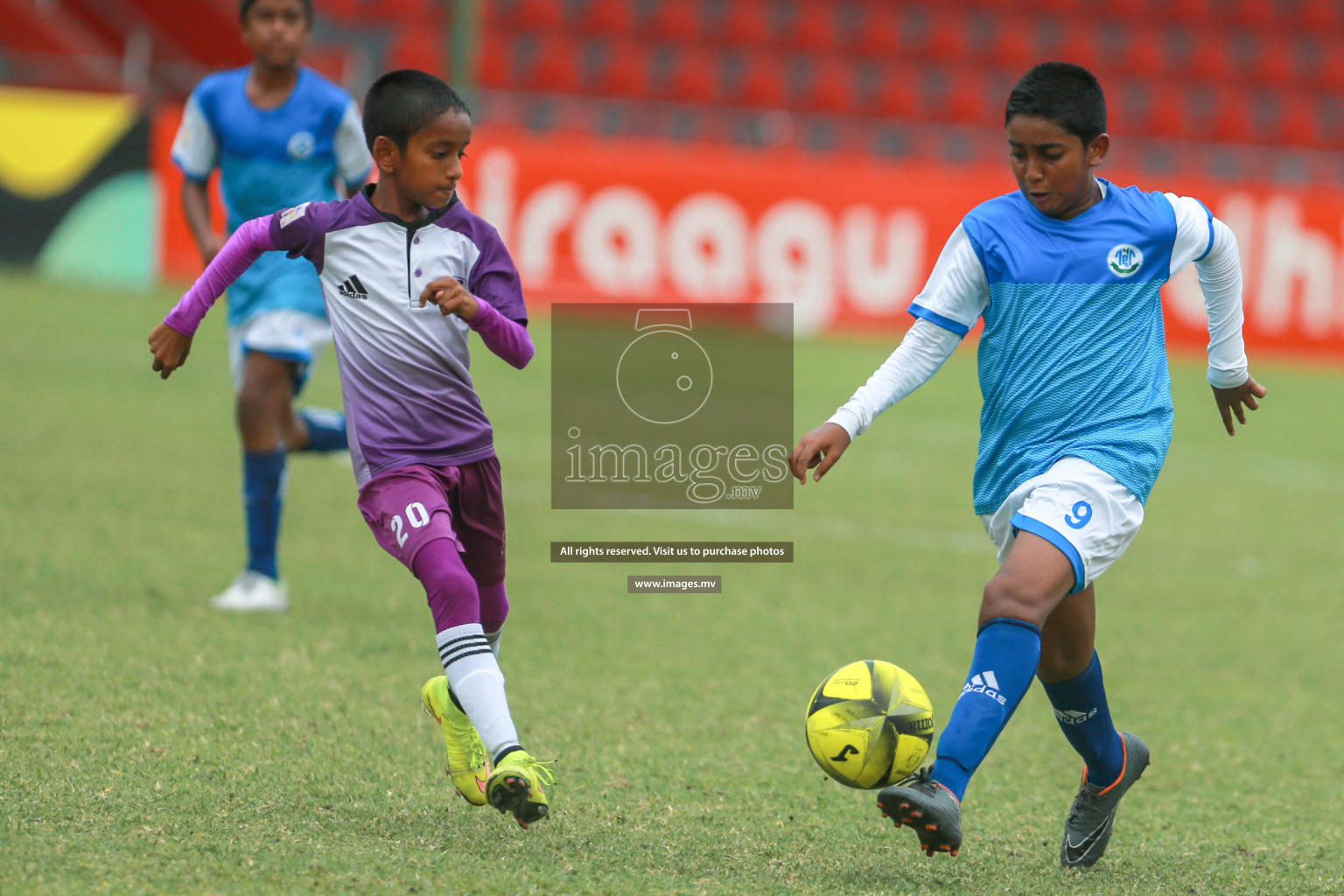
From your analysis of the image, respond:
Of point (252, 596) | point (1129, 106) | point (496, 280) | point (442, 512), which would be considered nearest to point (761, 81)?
point (1129, 106)

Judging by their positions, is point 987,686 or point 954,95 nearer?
point 987,686

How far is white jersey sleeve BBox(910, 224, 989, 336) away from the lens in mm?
3695

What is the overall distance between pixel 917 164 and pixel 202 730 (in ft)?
50.7

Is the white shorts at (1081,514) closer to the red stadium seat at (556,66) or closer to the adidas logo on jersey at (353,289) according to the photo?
the adidas logo on jersey at (353,289)

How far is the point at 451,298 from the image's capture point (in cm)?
347

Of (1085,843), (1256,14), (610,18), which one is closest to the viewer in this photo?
(1085,843)

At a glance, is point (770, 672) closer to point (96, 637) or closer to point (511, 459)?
point (96, 637)

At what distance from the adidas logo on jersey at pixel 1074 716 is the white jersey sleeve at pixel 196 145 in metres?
3.96

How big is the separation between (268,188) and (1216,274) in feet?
12.1

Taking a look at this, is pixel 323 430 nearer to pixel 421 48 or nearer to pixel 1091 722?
pixel 1091 722

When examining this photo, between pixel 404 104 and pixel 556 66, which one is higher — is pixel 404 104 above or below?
below

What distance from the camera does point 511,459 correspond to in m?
9.95

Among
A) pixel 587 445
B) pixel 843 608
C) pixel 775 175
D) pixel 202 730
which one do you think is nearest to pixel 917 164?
pixel 775 175

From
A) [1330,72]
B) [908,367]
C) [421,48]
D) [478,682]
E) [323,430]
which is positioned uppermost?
[1330,72]
